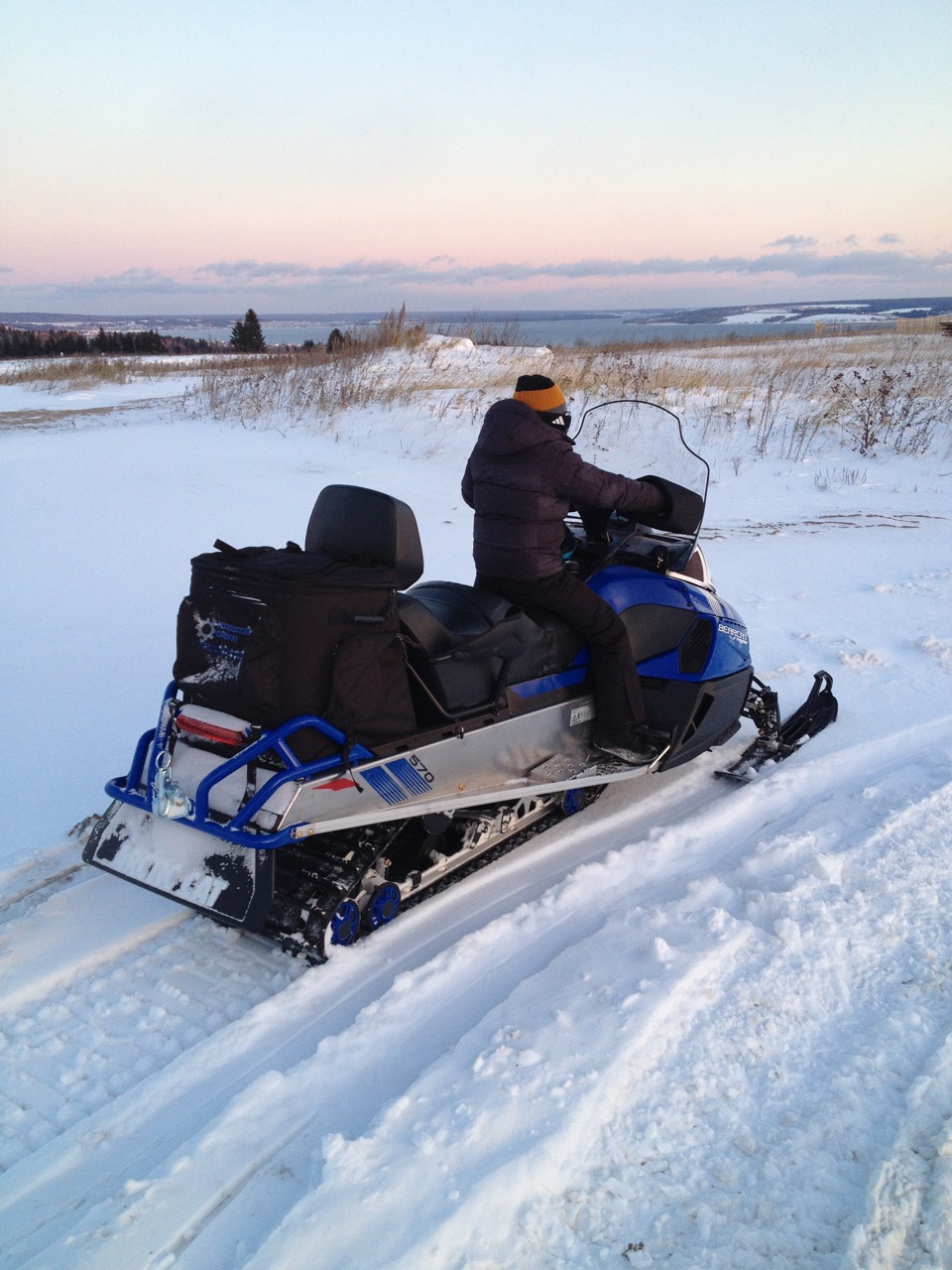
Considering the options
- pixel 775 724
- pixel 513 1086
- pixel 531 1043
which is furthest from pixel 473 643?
pixel 775 724

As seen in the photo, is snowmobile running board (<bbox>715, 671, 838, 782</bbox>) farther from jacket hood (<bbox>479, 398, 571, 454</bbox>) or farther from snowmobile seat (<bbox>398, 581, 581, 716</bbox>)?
jacket hood (<bbox>479, 398, 571, 454</bbox>)

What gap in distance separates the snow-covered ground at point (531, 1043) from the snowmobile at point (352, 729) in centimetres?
20

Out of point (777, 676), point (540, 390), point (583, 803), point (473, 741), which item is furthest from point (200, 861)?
point (777, 676)

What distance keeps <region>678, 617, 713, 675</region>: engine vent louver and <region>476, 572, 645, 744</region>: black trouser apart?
0.79ft

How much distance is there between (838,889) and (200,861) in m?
1.97

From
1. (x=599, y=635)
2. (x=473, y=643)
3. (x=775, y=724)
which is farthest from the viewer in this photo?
(x=775, y=724)

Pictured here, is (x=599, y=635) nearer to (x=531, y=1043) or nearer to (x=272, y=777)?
(x=272, y=777)

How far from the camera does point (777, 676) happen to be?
4.85 meters

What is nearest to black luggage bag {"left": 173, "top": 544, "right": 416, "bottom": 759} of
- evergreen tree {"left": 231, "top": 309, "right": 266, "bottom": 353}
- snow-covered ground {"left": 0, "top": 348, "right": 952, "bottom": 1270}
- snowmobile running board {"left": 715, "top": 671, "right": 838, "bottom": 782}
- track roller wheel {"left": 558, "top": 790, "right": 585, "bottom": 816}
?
snow-covered ground {"left": 0, "top": 348, "right": 952, "bottom": 1270}

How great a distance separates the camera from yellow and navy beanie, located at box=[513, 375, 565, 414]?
10.6 ft

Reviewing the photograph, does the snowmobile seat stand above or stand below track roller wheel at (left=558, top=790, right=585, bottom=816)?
above

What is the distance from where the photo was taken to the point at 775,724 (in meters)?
4.15

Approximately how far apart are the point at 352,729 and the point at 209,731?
417 millimetres

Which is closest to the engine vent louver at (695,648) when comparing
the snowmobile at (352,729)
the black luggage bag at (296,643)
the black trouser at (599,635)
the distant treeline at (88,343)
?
the snowmobile at (352,729)
